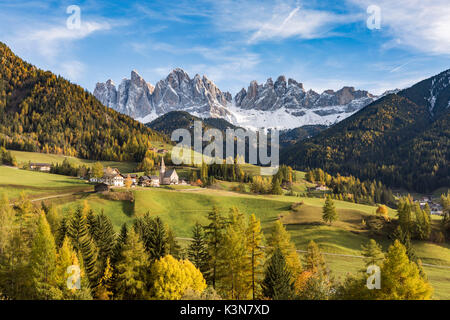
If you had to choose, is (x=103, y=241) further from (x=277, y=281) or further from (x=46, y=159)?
(x=46, y=159)

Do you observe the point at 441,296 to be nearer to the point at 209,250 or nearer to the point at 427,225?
the point at 209,250

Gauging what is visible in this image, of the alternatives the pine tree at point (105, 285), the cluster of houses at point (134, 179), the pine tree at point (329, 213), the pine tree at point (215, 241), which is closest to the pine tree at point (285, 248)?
the pine tree at point (215, 241)

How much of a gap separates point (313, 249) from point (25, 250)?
4653cm

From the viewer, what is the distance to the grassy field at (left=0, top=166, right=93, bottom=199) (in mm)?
98250

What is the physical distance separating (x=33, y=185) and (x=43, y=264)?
83.1m

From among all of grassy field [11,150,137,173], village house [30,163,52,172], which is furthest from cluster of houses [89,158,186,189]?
grassy field [11,150,137,173]

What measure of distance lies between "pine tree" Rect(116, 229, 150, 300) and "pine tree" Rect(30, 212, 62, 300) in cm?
818

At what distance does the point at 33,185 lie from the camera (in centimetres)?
10819

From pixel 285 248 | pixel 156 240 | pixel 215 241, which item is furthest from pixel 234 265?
pixel 156 240
